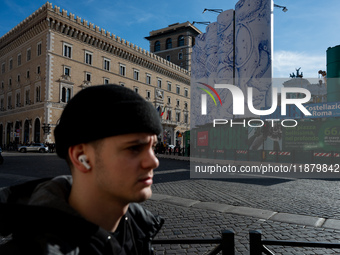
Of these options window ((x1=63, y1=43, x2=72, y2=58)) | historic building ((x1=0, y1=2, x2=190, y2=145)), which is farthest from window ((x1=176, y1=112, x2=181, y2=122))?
window ((x1=63, y1=43, x2=72, y2=58))

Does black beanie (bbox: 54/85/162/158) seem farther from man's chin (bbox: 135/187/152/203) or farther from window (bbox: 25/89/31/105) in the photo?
window (bbox: 25/89/31/105)

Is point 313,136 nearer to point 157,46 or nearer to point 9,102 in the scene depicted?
point 9,102

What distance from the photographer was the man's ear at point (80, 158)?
1063 millimetres

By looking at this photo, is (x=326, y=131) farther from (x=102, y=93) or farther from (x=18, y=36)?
(x=18, y=36)

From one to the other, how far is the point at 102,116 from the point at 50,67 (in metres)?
38.0

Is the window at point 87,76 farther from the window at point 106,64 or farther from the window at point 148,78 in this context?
the window at point 148,78

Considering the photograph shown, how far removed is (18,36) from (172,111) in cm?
3137

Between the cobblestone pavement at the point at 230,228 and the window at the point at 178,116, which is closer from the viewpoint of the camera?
the cobblestone pavement at the point at 230,228

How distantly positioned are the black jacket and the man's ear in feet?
0.47

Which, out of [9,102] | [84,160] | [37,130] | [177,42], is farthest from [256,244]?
[177,42]

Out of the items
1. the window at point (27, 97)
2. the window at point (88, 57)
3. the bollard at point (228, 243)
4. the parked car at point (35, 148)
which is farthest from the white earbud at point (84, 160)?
the window at point (88, 57)

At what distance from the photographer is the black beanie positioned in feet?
3.37

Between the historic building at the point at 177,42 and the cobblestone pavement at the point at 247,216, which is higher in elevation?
the historic building at the point at 177,42

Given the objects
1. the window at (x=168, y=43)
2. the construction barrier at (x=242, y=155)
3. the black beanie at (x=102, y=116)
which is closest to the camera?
the black beanie at (x=102, y=116)
